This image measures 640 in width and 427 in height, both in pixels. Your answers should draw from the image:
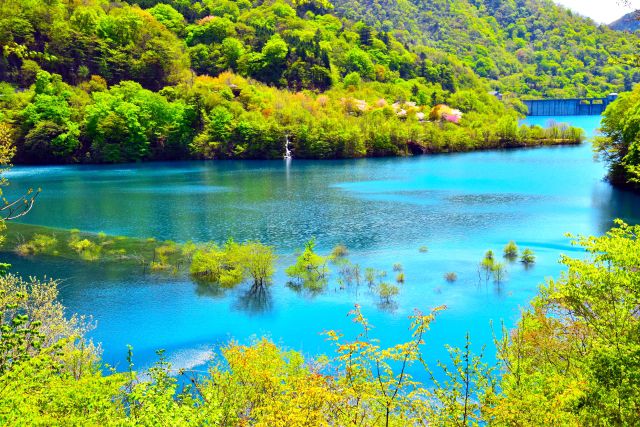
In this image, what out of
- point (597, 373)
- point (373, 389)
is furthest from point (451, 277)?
point (373, 389)

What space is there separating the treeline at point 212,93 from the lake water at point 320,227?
277 inches

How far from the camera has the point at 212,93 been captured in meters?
83.5

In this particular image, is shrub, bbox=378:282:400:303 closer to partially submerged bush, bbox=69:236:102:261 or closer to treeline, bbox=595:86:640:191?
partially submerged bush, bbox=69:236:102:261

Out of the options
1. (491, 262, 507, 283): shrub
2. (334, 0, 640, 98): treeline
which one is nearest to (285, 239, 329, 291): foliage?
(491, 262, 507, 283): shrub

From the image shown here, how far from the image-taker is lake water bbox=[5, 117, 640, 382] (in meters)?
21.3

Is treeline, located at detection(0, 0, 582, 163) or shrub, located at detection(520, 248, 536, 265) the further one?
treeline, located at detection(0, 0, 582, 163)

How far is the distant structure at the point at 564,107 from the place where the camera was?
151 meters

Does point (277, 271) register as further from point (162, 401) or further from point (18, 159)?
point (18, 159)

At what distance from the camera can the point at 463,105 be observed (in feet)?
332

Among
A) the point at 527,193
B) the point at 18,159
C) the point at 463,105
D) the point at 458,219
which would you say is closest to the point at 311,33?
the point at 463,105

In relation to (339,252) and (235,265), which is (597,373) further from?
(339,252)

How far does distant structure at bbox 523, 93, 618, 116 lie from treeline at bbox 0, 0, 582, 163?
44.0 m

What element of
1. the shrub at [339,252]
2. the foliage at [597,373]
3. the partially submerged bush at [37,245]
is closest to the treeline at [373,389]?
the foliage at [597,373]

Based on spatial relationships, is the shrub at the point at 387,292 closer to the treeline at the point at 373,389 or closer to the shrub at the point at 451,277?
the shrub at the point at 451,277
